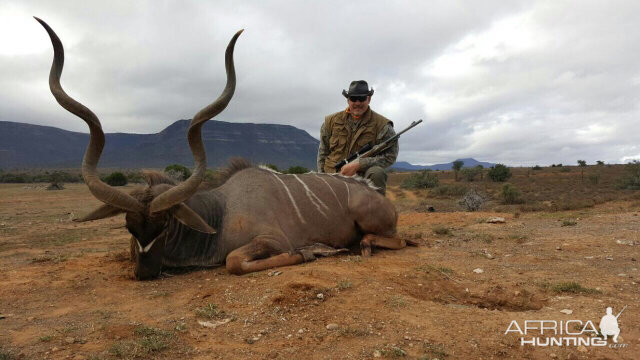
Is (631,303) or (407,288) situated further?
(407,288)

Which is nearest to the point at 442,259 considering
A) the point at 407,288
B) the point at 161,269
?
the point at 407,288

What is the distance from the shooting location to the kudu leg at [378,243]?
18.9 ft

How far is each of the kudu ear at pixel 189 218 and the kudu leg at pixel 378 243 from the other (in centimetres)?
212

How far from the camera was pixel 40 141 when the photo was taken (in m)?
128

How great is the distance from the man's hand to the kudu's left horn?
3550 millimetres

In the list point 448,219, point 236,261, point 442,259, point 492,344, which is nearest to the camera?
point 492,344

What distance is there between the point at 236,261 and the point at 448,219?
21.7 feet

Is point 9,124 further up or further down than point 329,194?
further up

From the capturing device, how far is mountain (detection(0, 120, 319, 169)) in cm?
11325

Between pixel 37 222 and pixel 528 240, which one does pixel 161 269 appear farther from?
pixel 37 222

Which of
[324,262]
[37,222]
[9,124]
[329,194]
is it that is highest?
[9,124]

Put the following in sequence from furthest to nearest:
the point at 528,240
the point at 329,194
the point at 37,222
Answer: the point at 37,222
the point at 528,240
the point at 329,194

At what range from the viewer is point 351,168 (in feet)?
23.3

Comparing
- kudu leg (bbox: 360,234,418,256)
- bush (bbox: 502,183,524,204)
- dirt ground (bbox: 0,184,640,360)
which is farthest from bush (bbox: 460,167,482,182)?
kudu leg (bbox: 360,234,418,256)
